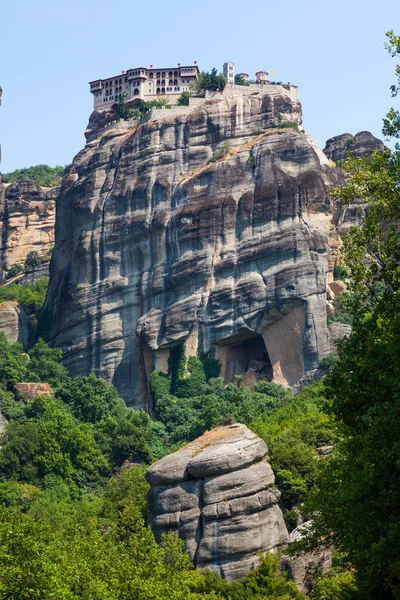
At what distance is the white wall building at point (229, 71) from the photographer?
10212 centimetres

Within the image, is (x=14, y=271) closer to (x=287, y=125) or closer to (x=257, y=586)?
(x=287, y=125)

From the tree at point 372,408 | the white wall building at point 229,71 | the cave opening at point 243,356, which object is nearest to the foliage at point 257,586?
the tree at point 372,408

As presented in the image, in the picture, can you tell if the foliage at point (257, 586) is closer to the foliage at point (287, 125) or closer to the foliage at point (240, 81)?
the foliage at point (287, 125)

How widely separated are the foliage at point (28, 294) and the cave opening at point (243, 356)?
18588mm

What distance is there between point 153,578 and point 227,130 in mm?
52376

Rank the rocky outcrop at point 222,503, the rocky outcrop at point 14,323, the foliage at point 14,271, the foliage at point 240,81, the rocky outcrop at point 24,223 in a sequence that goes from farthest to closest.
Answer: the rocky outcrop at point 24,223, the foliage at point 14,271, the foliage at point 240,81, the rocky outcrop at point 14,323, the rocky outcrop at point 222,503

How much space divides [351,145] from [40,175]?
43.9 meters

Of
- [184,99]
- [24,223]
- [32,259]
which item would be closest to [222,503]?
[184,99]

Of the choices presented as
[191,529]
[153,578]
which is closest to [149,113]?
[191,529]

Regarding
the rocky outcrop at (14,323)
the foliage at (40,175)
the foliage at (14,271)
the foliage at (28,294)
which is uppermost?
the foliage at (40,175)

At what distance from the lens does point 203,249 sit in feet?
283

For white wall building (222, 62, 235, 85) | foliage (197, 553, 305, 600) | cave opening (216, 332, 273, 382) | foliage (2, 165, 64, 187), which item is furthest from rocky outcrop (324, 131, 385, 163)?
foliage (197, 553, 305, 600)

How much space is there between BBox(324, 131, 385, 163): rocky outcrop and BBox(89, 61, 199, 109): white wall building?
39.4 ft

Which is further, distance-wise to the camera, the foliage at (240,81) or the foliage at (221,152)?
the foliage at (240,81)
